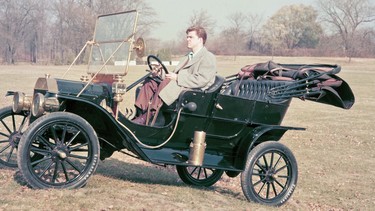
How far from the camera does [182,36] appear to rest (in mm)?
72938

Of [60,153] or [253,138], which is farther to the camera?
[253,138]

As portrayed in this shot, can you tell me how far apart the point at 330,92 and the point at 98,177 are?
3.26 m

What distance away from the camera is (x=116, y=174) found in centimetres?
762

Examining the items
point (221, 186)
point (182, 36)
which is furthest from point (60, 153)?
point (182, 36)

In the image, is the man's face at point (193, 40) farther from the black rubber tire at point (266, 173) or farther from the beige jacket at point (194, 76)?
the black rubber tire at point (266, 173)

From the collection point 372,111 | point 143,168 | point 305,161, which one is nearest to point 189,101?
point 143,168

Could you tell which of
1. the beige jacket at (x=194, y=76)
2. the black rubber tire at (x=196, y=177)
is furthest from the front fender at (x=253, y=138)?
the black rubber tire at (x=196, y=177)

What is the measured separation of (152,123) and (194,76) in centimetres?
76

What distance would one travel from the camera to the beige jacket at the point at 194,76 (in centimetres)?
638

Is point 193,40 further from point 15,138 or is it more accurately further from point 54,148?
point 15,138

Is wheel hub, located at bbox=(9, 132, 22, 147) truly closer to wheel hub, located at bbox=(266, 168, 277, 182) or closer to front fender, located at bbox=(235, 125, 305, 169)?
front fender, located at bbox=(235, 125, 305, 169)

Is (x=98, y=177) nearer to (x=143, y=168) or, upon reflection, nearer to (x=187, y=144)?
(x=187, y=144)

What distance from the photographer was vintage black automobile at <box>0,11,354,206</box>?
563 cm

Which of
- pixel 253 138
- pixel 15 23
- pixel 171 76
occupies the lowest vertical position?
pixel 253 138
